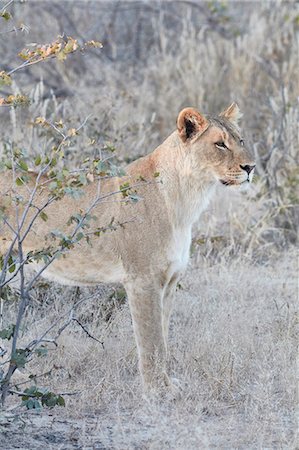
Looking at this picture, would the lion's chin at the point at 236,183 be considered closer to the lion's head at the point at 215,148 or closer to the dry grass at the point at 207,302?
the lion's head at the point at 215,148

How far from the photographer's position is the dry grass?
3822 mm

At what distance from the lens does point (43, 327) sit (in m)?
4.98

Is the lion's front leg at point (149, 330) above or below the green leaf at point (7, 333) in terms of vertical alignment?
below

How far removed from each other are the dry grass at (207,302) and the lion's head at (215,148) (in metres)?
0.80

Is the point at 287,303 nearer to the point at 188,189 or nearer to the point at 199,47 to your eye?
the point at 188,189

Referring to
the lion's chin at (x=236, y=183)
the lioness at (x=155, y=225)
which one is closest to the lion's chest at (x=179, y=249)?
the lioness at (x=155, y=225)

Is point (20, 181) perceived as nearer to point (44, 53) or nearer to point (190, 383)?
point (44, 53)

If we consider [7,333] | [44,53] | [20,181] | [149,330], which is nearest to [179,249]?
[149,330]

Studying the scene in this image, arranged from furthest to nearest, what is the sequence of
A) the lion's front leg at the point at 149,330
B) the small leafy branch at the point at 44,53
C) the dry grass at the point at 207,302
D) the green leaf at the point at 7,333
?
1. the lion's front leg at the point at 149,330
2. the dry grass at the point at 207,302
3. the green leaf at the point at 7,333
4. the small leafy branch at the point at 44,53

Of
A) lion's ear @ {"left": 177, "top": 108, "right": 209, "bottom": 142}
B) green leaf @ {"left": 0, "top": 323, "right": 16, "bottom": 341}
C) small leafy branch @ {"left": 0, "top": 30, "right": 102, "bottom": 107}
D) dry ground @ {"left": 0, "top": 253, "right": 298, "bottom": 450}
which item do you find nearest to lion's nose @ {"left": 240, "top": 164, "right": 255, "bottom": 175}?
lion's ear @ {"left": 177, "top": 108, "right": 209, "bottom": 142}

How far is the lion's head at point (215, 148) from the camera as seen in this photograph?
13.9 feet

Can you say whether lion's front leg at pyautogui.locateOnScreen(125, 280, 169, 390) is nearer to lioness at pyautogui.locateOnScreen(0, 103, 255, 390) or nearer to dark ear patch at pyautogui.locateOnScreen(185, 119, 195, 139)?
lioness at pyautogui.locateOnScreen(0, 103, 255, 390)

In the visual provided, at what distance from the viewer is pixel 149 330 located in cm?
419

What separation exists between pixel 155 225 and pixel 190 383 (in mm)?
716
